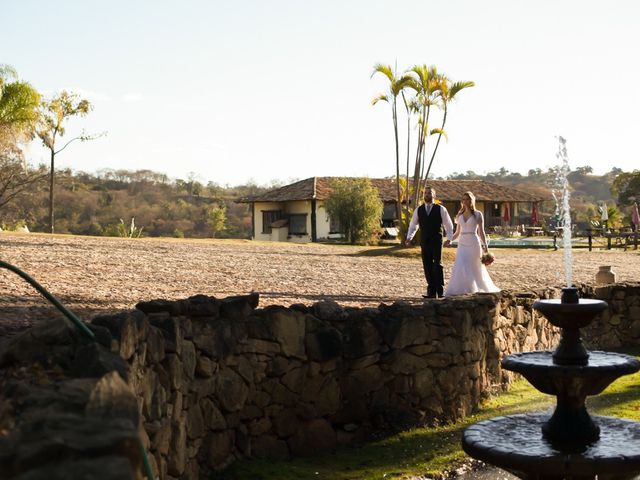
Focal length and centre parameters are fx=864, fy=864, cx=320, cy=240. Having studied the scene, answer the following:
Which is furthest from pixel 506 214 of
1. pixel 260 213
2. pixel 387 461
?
pixel 387 461

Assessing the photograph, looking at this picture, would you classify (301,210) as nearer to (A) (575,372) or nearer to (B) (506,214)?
(B) (506,214)

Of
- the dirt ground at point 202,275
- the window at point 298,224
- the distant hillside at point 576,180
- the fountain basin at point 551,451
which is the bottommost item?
the fountain basin at point 551,451

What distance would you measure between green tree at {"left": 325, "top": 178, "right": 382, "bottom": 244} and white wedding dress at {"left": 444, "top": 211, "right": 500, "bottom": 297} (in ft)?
77.5

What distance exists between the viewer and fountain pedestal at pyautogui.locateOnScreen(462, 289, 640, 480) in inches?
229

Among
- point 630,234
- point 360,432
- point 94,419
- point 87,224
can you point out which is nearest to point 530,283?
point 360,432

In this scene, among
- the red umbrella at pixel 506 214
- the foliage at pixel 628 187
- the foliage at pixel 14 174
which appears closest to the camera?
the foliage at pixel 14 174

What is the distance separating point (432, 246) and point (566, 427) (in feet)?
18.9

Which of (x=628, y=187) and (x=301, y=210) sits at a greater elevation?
(x=628, y=187)

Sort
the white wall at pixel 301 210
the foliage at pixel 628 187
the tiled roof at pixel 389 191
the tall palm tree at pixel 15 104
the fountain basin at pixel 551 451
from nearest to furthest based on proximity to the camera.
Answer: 1. the fountain basin at pixel 551 451
2. the tall palm tree at pixel 15 104
3. the white wall at pixel 301 210
4. the tiled roof at pixel 389 191
5. the foliage at pixel 628 187

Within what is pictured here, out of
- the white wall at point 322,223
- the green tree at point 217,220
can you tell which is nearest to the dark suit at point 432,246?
the white wall at point 322,223

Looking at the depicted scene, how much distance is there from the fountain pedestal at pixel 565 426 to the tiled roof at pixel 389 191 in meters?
33.7

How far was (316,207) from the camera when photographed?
141 feet

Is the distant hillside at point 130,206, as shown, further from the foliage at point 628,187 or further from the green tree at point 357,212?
the foliage at point 628,187

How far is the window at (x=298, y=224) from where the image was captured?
43.9 metres
